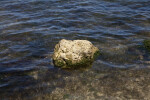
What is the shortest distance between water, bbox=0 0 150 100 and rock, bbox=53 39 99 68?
0.44m

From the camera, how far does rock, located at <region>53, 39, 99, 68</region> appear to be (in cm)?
1181

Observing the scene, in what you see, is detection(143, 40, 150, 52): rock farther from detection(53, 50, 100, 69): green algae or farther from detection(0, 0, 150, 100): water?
detection(53, 50, 100, 69): green algae

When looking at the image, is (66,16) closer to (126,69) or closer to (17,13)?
(17,13)

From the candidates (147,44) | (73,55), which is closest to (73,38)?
(73,55)

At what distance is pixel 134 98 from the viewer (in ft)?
31.4

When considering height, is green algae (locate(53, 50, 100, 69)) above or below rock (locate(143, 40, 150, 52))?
below

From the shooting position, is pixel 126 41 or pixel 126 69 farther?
pixel 126 41

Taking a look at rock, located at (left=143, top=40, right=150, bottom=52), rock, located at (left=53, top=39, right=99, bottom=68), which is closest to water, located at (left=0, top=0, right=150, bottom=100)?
rock, located at (left=143, top=40, right=150, bottom=52)

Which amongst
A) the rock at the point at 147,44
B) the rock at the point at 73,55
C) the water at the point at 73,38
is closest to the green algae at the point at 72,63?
the rock at the point at 73,55

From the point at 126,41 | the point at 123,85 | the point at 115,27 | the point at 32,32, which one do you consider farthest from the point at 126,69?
the point at 32,32

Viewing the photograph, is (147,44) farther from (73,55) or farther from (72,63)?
(72,63)

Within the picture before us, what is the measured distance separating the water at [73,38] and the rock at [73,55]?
0.44 m

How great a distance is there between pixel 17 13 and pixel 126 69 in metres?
12.1

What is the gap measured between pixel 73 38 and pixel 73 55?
3428mm
